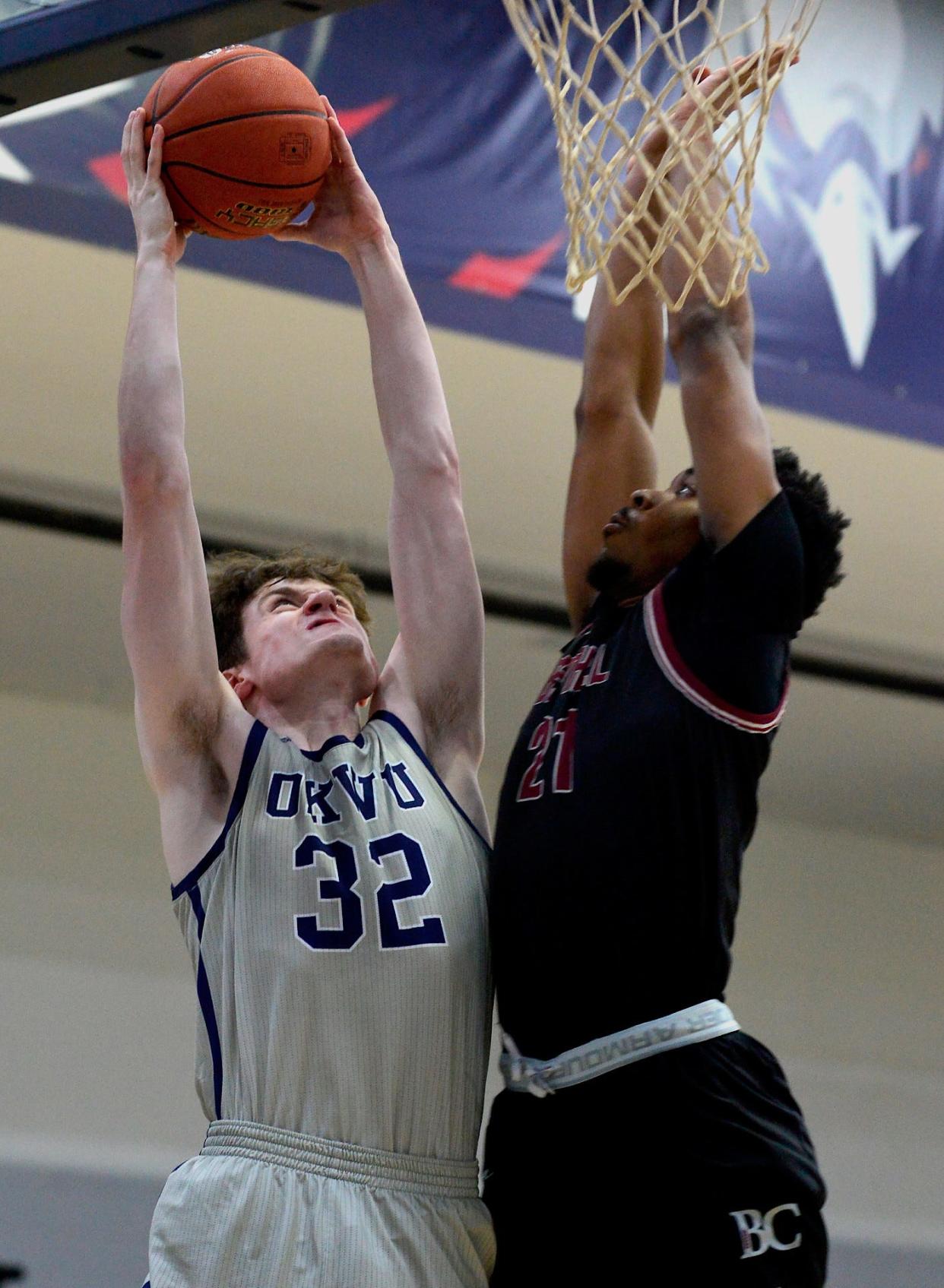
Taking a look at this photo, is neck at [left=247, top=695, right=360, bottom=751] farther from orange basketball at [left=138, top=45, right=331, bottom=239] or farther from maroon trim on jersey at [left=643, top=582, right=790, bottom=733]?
orange basketball at [left=138, top=45, right=331, bottom=239]

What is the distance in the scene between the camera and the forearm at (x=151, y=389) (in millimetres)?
2605

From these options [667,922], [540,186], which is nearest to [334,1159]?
[667,922]

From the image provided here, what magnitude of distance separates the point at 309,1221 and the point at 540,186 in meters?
3.55

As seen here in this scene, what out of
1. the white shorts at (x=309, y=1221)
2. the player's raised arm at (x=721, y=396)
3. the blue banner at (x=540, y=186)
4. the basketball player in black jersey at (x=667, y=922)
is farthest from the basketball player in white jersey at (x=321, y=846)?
the blue banner at (x=540, y=186)

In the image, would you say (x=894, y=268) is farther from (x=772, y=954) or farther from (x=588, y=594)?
(x=772, y=954)

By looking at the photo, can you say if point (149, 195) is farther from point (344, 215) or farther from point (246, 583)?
point (246, 583)

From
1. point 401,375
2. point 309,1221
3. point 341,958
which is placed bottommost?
point 309,1221

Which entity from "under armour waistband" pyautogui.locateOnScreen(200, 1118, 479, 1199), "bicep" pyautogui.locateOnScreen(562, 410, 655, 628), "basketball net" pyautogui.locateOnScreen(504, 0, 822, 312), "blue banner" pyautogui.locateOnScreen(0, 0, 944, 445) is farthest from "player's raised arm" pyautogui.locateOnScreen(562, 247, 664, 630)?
"blue banner" pyautogui.locateOnScreen(0, 0, 944, 445)

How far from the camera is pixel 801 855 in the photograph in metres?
9.18

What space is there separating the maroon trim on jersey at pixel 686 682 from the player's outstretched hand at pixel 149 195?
3.35 feet

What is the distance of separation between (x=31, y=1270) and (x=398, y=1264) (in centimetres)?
510

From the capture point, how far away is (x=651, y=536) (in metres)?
2.76

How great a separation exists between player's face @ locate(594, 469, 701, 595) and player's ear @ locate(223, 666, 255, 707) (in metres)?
0.66

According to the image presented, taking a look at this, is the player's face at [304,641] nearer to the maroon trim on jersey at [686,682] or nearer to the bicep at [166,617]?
the bicep at [166,617]
